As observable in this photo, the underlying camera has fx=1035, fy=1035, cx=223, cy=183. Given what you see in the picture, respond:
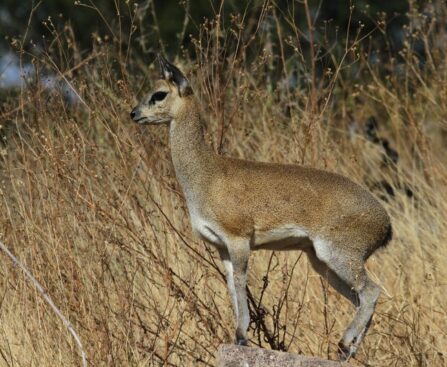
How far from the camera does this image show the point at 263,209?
6.19 meters

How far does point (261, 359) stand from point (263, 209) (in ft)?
3.29

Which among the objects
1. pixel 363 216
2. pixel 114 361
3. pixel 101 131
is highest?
pixel 101 131

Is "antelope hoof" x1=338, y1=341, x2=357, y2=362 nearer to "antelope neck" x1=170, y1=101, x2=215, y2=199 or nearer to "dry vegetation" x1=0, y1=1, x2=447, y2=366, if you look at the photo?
"dry vegetation" x1=0, y1=1, x2=447, y2=366

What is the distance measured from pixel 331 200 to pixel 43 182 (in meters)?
2.29

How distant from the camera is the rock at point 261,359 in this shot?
5.52m

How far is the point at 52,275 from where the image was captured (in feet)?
23.0

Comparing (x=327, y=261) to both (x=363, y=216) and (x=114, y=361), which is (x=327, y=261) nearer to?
(x=363, y=216)

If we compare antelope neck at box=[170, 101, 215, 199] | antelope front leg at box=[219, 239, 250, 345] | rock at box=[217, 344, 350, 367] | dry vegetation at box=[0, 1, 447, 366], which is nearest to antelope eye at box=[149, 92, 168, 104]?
antelope neck at box=[170, 101, 215, 199]

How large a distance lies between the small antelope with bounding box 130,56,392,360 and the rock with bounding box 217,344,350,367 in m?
0.40

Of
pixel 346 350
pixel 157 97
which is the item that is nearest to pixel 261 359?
pixel 346 350

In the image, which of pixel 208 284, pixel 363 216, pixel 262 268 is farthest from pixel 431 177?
pixel 363 216

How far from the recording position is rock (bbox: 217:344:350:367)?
5520 mm

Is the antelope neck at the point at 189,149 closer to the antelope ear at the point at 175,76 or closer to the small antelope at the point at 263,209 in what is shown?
the small antelope at the point at 263,209

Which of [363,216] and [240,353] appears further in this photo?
[363,216]
